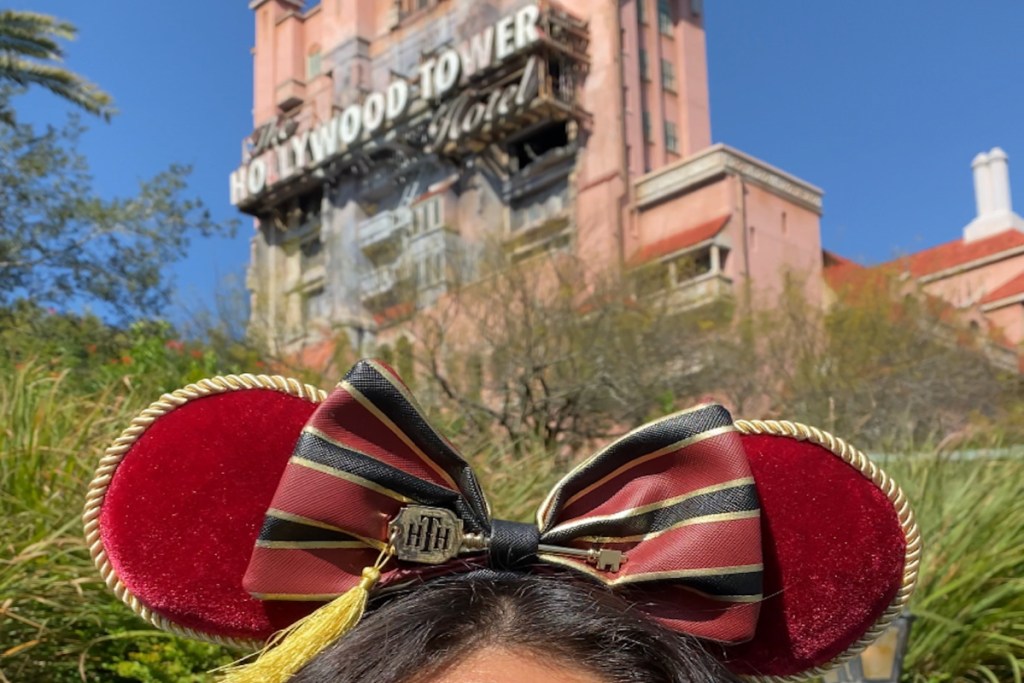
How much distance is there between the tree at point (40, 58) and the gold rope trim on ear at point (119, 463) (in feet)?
42.3

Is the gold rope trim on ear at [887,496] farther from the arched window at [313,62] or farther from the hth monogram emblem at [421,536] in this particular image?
the arched window at [313,62]

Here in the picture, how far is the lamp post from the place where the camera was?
298cm

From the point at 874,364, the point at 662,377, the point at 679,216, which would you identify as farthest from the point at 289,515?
the point at 679,216

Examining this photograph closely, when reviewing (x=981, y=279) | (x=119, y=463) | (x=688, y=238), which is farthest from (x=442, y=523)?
(x=981, y=279)

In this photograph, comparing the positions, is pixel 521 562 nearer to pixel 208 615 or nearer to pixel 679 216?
pixel 208 615

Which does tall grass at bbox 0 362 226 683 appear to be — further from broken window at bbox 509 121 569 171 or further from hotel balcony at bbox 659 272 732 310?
broken window at bbox 509 121 569 171

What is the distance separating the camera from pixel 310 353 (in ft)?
70.3

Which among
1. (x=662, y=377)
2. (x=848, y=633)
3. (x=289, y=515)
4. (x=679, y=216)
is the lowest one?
(x=848, y=633)

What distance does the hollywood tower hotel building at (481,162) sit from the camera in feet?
73.9

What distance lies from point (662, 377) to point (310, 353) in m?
8.55

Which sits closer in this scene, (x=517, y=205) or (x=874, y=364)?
(x=874, y=364)

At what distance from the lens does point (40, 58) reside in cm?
1269

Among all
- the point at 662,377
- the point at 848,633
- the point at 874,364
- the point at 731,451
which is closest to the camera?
the point at 731,451

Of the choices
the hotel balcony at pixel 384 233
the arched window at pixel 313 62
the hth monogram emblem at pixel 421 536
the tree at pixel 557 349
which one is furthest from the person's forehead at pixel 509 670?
the arched window at pixel 313 62
